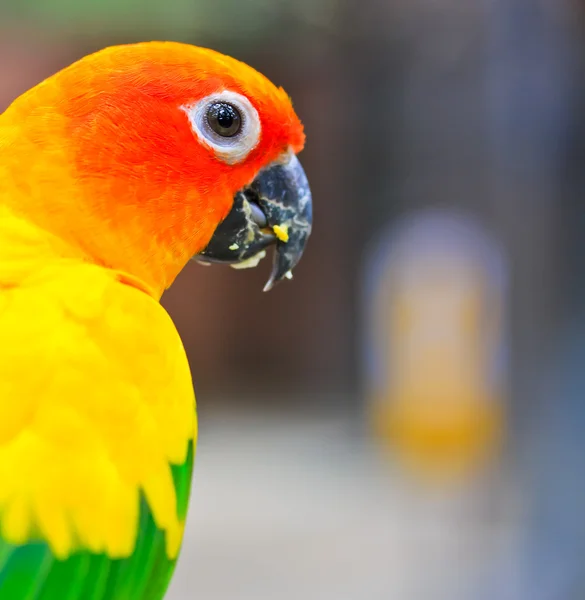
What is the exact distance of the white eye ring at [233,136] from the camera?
98 centimetres

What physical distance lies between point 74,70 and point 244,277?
379 cm

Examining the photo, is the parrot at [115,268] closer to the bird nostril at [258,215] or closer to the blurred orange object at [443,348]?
the bird nostril at [258,215]

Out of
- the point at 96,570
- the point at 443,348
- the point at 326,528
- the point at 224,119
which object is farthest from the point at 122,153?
the point at 326,528

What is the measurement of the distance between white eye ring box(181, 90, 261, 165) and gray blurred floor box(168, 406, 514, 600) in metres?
2.35

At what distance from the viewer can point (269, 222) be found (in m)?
1.11

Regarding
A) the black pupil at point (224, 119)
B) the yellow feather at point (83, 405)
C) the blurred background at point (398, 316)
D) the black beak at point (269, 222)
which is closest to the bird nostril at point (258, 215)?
the black beak at point (269, 222)

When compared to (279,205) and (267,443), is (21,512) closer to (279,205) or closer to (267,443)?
(279,205)

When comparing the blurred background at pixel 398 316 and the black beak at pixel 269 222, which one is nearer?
the black beak at pixel 269 222

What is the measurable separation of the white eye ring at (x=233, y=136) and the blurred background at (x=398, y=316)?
1546 mm

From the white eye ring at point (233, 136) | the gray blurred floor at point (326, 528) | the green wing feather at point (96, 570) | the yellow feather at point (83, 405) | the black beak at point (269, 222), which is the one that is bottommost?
the gray blurred floor at point (326, 528)

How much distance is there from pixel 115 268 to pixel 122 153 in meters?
0.15

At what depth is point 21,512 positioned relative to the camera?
28.5 inches

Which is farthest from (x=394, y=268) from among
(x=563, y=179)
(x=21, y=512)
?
(x=21, y=512)

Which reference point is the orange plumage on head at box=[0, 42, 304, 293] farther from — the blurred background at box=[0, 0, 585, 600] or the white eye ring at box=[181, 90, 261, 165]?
the blurred background at box=[0, 0, 585, 600]
